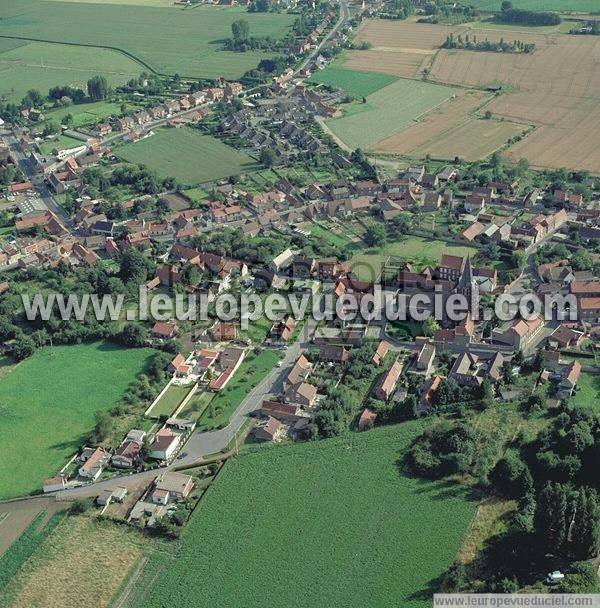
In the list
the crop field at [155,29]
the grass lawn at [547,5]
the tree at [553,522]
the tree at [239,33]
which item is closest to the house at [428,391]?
the tree at [553,522]

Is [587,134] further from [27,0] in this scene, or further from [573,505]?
[27,0]

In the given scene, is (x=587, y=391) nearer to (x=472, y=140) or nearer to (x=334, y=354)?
(x=334, y=354)

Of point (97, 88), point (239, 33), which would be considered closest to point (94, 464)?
point (97, 88)

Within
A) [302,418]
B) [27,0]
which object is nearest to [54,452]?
[302,418]

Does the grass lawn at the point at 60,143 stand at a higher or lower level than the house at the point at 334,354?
higher

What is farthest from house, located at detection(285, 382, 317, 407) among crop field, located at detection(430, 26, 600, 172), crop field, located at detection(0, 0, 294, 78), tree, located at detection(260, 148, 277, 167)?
crop field, located at detection(0, 0, 294, 78)

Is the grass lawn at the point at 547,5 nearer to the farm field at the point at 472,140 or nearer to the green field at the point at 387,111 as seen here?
the green field at the point at 387,111
